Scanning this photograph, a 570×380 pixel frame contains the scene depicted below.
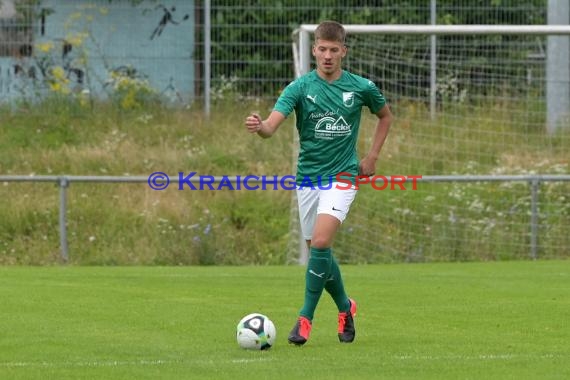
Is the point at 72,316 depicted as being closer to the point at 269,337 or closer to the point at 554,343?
the point at 269,337

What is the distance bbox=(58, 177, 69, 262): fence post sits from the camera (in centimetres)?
1677

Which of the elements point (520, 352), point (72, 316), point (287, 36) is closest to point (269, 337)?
point (520, 352)

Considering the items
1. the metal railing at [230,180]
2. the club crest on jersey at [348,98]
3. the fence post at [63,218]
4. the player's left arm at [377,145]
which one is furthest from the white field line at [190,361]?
the fence post at [63,218]

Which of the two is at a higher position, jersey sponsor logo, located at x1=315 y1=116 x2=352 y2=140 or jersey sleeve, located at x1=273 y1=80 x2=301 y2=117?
jersey sleeve, located at x1=273 y1=80 x2=301 y2=117

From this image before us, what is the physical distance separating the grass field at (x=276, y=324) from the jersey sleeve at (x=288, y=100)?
1.52m

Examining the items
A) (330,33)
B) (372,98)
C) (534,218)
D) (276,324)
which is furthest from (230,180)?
(330,33)

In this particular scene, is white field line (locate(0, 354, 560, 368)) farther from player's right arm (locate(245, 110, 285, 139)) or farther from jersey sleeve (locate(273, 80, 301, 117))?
jersey sleeve (locate(273, 80, 301, 117))

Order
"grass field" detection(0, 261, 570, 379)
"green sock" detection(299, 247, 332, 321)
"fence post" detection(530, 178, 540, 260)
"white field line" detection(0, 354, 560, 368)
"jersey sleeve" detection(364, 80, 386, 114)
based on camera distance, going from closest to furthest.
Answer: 1. "grass field" detection(0, 261, 570, 379)
2. "white field line" detection(0, 354, 560, 368)
3. "green sock" detection(299, 247, 332, 321)
4. "jersey sleeve" detection(364, 80, 386, 114)
5. "fence post" detection(530, 178, 540, 260)

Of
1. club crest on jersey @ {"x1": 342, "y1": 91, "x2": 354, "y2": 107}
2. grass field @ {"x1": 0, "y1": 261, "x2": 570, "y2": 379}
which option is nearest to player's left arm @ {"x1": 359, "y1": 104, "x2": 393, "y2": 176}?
club crest on jersey @ {"x1": 342, "y1": 91, "x2": 354, "y2": 107}

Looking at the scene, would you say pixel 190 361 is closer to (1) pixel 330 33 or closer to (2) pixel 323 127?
(2) pixel 323 127

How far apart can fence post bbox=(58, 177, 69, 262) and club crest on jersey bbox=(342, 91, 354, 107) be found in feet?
27.2

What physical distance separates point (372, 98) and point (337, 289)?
1.33 m

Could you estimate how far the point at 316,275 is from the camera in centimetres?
887

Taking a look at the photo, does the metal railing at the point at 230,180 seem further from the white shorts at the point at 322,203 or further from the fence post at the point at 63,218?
the white shorts at the point at 322,203
